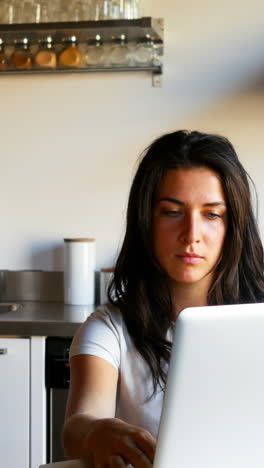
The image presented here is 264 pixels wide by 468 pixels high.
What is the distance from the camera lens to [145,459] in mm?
821

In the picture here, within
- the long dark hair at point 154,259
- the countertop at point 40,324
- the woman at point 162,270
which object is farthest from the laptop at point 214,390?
the countertop at point 40,324

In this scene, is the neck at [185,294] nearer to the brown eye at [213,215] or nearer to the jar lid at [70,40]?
the brown eye at [213,215]

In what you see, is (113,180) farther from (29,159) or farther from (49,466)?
(49,466)

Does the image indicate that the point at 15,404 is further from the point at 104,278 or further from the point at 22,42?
the point at 22,42

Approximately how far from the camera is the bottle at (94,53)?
Result: 111 inches

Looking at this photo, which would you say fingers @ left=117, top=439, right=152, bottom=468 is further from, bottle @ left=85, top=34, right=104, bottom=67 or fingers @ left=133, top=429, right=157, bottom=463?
bottle @ left=85, top=34, right=104, bottom=67

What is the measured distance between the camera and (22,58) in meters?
2.91

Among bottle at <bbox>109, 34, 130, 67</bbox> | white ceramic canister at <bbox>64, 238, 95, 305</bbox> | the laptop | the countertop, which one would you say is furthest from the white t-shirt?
bottle at <bbox>109, 34, 130, 67</bbox>

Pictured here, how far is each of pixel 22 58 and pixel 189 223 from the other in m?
1.90

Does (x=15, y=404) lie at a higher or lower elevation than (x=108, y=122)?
lower

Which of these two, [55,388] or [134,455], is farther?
[55,388]

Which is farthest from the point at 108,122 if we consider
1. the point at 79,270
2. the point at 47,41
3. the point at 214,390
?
the point at 214,390

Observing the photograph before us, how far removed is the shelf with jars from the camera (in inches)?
107

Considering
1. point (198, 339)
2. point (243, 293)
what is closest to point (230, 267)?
point (243, 293)
